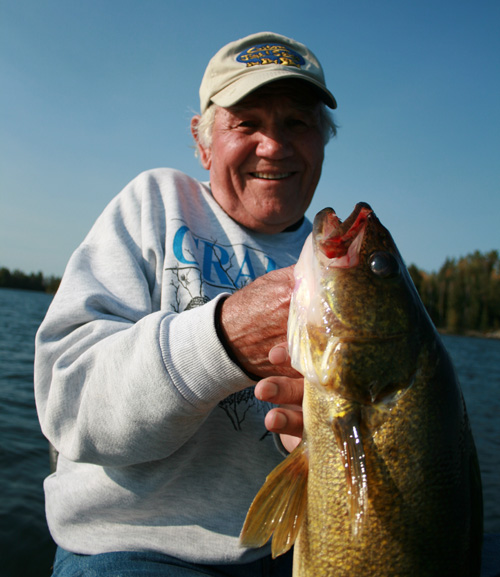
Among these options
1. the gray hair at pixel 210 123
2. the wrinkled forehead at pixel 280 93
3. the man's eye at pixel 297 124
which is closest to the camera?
the wrinkled forehead at pixel 280 93

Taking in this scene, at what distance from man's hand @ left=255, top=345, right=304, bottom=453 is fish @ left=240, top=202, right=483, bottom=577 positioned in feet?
0.33

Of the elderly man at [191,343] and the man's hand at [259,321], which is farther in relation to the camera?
the elderly man at [191,343]

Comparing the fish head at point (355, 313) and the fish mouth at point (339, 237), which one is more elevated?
the fish mouth at point (339, 237)

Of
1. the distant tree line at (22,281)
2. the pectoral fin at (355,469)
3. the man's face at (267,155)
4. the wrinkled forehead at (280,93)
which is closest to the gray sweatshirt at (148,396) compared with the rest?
the man's face at (267,155)

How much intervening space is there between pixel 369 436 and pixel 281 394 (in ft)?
1.17

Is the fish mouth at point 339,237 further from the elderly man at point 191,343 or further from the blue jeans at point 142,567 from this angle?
the blue jeans at point 142,567

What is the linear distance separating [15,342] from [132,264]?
49.8 ft

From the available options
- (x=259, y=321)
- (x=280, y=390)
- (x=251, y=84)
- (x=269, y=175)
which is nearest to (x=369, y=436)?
(x=280, y=390)

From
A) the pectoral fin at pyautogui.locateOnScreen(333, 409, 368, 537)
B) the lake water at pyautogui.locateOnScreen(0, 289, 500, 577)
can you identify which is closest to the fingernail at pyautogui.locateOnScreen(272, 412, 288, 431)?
the pectoral fin at pyautogui.locateOnScreen(333, 409, 368, 537)

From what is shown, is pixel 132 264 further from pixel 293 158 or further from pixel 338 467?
pixel 338 467

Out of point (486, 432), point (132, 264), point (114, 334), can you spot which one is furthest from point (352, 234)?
point (486, 432)

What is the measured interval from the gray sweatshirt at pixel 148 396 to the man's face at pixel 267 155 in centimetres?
33

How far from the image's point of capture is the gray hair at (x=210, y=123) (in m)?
2.97

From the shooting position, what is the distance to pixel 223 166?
2.89 metres
